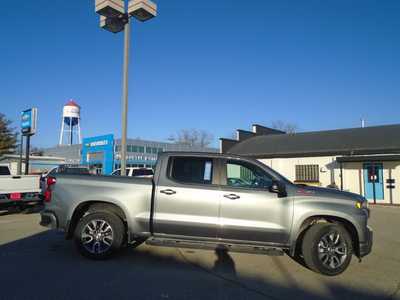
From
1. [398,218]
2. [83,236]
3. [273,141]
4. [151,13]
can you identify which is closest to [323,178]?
[273,141]

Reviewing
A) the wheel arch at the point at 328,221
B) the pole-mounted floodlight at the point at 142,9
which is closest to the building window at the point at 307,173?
→ the pole-mounted floodlight at the point at 142,9

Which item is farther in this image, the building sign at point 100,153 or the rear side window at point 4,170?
the building sign at point 100,153

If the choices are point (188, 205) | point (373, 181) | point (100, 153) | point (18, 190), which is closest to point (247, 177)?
point (188, 205)

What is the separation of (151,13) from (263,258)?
26.3 ft

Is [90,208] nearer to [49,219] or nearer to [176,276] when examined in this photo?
[49,219]

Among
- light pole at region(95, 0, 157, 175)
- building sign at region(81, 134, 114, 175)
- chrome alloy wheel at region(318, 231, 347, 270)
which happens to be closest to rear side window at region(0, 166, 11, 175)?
light pole at region(95, 0, 157, 175)

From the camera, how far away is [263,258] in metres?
6.84

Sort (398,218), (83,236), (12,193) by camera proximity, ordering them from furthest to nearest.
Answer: (398,218) < (12,193) < (83,236)

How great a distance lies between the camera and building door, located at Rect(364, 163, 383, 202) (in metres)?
19.8

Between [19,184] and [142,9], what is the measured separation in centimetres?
730

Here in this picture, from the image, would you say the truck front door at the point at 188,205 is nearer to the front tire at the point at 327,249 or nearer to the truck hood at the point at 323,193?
the truck hood at the point at 323,193

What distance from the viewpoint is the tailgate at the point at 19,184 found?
1196 centimetres

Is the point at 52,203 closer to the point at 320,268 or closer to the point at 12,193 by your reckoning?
the point at 320,268

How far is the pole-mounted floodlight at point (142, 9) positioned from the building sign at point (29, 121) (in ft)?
36.5
